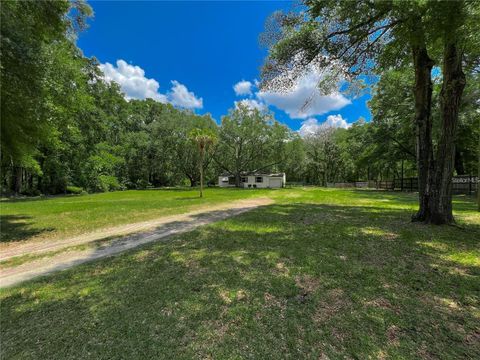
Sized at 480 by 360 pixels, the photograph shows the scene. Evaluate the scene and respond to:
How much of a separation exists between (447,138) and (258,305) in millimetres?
7161

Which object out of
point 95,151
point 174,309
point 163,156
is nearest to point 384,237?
point 174,309

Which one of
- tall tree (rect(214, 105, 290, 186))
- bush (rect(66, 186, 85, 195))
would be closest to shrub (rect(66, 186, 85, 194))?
bush (rect(66, 186, 85, 195))

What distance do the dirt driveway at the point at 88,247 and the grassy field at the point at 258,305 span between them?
594mm

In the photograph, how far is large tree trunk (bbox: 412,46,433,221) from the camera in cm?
708

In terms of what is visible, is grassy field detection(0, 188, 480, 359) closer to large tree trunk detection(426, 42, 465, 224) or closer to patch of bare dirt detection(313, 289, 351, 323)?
patch of bare dirt detection(313, 289, 351, 323)

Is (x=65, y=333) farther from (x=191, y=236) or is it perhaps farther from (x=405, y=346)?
(x=191, y=236)

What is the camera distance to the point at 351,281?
345 centimetres

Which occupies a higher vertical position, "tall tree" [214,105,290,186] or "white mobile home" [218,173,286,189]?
"tall tree" [214,105,290,186]

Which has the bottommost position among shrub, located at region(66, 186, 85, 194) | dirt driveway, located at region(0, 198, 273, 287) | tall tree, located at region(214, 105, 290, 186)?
dirt driveway, located at region(0, 198, 273, 287)

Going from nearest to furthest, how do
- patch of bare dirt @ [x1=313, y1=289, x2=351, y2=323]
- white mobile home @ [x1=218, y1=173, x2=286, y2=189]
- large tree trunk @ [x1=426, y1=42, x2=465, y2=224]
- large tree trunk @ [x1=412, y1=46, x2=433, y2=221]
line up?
1. patch of bare dirt @ [x1=313, y1=289, x2=351, y2=323]
2. large tree trunk @ [x1=426, y1=42, x2=465, y2=224]
3. large tree trunk @ [x1=412, y1=46, x2=433, y2=221]
4. white mobile home @ [x1=218, y1=173, x2=286, y2=189]

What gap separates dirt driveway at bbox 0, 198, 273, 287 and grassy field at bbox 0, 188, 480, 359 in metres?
0.59

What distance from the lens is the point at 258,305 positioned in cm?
288

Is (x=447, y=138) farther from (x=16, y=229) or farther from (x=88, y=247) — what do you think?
(x=16, y=229)

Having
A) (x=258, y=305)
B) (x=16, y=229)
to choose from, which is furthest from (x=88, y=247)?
(x=258, y=305)
